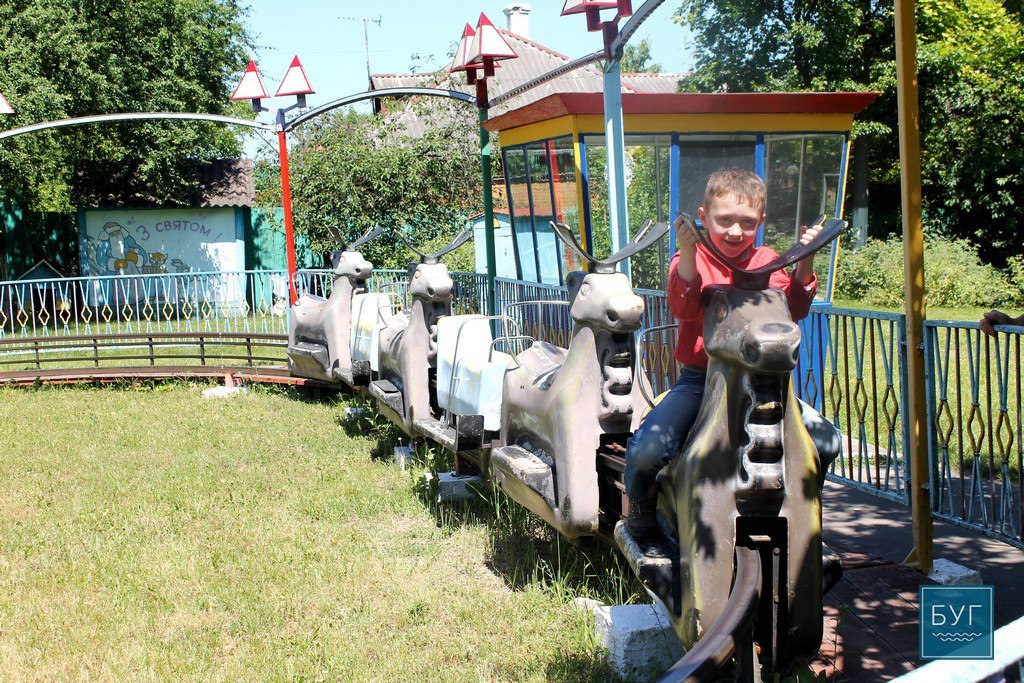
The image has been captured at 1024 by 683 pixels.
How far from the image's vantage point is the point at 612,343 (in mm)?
4098

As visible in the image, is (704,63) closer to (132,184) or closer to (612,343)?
(132,184)

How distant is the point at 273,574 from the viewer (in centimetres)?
511

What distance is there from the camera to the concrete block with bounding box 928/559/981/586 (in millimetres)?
4215

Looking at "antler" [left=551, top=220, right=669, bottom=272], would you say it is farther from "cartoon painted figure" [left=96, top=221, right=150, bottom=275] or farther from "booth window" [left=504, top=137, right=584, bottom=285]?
"cartoon painted figure" [left=96, top=221, right=150, bottom=275]

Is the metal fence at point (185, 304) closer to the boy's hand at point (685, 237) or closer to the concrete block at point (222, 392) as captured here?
the concrete block at point (222, 392)

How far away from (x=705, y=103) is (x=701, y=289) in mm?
6323

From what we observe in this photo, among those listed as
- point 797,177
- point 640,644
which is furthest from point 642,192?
point 640,644

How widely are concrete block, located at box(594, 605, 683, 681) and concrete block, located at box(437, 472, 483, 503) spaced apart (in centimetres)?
244

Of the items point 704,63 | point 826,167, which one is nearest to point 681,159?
point 826,167

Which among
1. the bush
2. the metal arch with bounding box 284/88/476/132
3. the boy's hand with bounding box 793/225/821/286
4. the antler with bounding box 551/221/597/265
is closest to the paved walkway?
the boy's hand with bounding box 793/225/821/286

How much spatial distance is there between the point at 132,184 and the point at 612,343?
20.8 meters

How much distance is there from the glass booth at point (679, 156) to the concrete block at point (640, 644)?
5520mm

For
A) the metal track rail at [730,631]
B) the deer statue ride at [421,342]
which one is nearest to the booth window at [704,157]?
the deer statue ride at [421,342]

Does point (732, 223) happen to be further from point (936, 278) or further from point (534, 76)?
point (534, 76)
